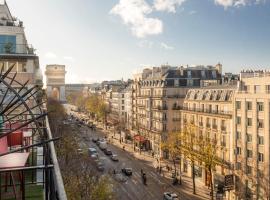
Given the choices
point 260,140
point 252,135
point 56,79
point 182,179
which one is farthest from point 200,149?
point 56,79

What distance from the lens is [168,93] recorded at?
242ft

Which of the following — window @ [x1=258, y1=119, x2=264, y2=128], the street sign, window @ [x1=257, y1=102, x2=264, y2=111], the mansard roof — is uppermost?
the mansard roof

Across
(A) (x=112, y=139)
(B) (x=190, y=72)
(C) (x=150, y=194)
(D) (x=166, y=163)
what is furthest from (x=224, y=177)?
(A) (x=112, y=139)

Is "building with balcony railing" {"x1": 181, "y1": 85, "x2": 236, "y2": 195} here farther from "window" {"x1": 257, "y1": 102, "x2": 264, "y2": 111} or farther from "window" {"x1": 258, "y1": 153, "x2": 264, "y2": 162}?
"window" {"x1": 258, "y1": 153, "x2": 264, "y2": 162}

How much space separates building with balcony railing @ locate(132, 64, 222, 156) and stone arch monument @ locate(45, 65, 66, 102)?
87870 millimetres

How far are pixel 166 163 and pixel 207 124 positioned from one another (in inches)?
659

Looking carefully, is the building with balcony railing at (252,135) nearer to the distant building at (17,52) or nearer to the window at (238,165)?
the window at (238,165)

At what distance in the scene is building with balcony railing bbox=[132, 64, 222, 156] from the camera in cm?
7325

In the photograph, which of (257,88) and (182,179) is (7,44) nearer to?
(257,88)

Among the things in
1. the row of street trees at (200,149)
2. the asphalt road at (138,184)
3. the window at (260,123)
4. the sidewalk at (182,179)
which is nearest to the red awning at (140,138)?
the sidewalk at (182,179)

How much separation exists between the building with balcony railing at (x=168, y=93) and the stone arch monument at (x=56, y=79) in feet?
288

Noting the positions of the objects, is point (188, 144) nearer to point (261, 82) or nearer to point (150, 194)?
point (150, 194)

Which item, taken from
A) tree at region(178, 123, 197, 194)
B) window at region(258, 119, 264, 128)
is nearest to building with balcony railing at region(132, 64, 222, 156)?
tree at region(178, 123, 197, 194)

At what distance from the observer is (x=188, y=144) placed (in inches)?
2179
